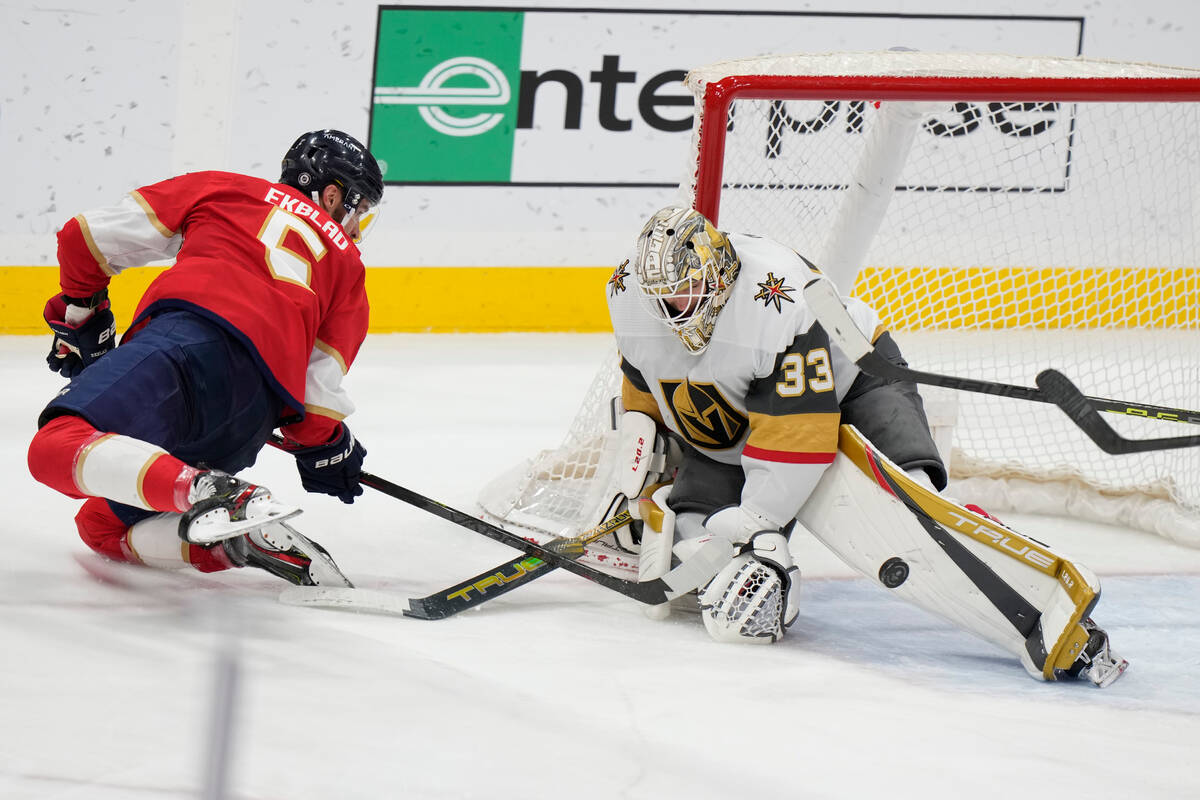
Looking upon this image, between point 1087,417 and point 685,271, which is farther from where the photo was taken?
point 685,271

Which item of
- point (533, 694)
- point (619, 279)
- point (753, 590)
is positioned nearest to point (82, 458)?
point (533, 694)

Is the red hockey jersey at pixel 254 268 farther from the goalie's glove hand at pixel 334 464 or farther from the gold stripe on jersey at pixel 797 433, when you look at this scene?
the gold stripe on jersey at pixel 797 433

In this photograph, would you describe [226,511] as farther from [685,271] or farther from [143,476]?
[685,271]

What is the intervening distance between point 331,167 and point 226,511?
0.86m

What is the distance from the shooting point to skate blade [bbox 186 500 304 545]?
1.78 metres

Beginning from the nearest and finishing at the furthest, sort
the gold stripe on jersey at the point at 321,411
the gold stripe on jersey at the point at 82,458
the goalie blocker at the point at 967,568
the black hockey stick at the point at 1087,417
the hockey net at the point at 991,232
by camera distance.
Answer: the black hockey stick at the point at 1087,417 → the gold stripe on jersey at the point at 82,458 → the goalie blocker at the point at 967,568 → the gold stripe on jersey at the point at 321,411 → the hockey net at the point at 991,232

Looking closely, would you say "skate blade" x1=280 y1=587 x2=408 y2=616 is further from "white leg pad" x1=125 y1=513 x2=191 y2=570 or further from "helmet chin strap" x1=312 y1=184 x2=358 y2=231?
"helmet chin strap" x1=312 y1=184 x2=358 y2=231

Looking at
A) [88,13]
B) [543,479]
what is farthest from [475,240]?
[543,479]

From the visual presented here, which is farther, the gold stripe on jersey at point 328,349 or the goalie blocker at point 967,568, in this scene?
the gold stripe on jersey at point 328,349

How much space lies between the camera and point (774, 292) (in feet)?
7.34

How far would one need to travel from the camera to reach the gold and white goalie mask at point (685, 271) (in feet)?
7.12

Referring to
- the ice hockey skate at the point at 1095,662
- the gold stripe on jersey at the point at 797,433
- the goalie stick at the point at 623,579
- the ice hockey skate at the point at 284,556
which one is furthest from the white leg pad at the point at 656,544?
the ice hockey skate at the point at 1095,662

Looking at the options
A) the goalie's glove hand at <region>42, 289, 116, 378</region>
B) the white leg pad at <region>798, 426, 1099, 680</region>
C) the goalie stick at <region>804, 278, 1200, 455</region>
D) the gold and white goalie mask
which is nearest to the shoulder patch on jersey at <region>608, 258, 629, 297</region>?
the gold and white goalie mask

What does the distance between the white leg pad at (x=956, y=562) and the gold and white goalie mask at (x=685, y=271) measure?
34cm
